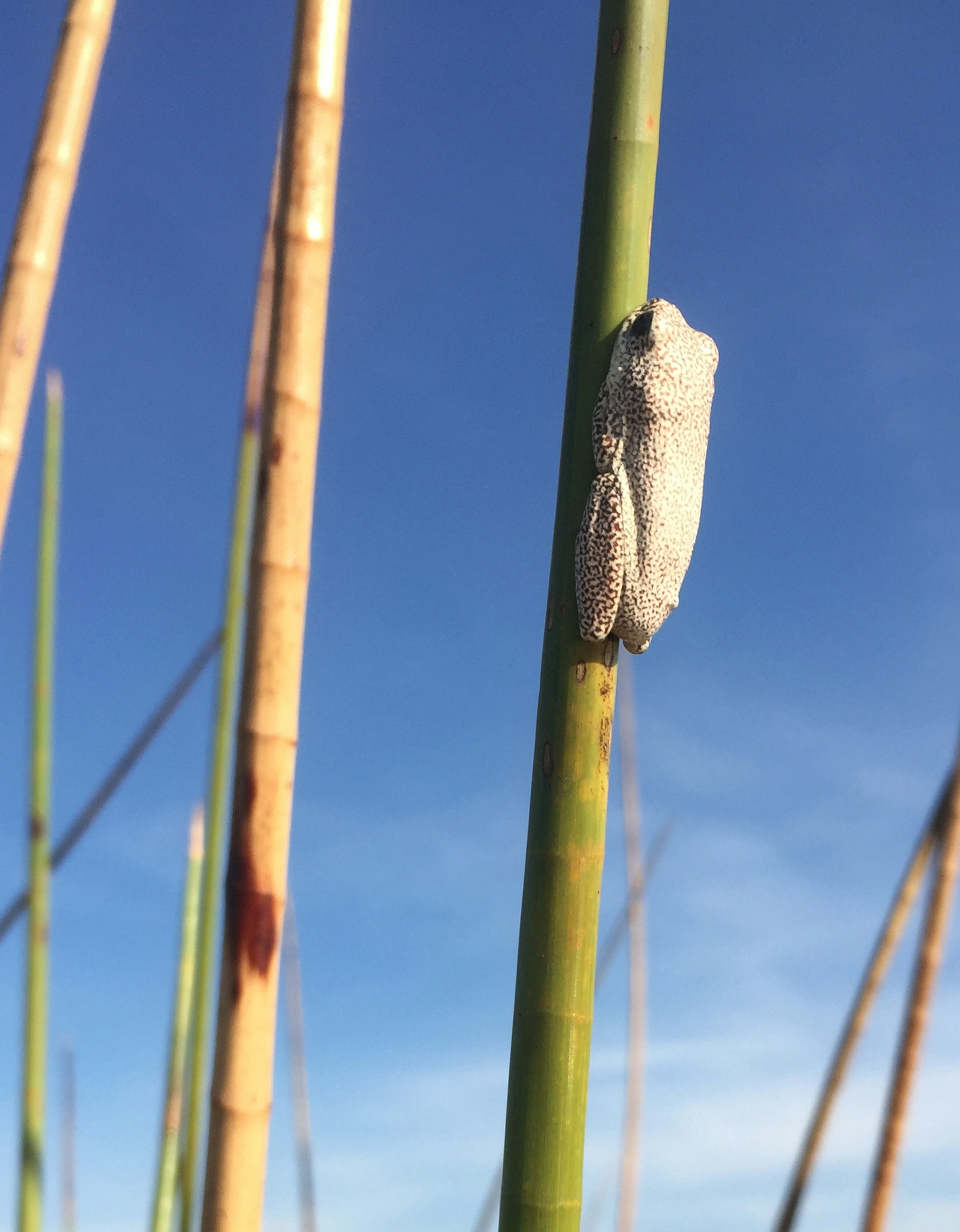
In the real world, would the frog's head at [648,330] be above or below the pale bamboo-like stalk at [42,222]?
above

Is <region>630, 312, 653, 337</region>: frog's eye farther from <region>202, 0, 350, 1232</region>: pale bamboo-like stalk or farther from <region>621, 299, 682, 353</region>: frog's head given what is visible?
<region>202, 0, 350, 1232</region>: pale bamboo-like stalk

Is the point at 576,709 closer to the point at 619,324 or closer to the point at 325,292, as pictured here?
the point at 619,324

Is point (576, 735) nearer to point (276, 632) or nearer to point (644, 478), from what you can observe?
point (644, 478)

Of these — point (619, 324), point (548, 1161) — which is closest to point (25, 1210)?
point (548, 1161)

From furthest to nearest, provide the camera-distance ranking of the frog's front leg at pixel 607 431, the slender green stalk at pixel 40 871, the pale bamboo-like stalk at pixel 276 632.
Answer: the frog's front leg at pixel 607 431 → the slender green stalk at pixel 40 871 → the pale bamboo-like stalk at pixel 276 632

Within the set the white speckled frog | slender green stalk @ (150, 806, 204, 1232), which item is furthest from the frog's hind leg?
slender green stalk @ (150, 806, 204, 1232)

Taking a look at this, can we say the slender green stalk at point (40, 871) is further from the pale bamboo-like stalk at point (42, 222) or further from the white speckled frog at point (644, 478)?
the white speckled frog at point (644, 478)

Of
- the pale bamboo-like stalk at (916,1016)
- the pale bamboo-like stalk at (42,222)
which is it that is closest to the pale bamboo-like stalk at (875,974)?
the pale bamboo-like stalk at (916,1016)
